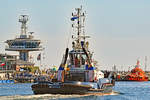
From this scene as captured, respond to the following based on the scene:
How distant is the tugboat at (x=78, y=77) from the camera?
78.9 metres

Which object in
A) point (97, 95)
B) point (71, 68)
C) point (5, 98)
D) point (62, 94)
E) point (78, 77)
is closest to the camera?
point (5, 98)

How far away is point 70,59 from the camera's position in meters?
101

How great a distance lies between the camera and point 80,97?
7906 cm

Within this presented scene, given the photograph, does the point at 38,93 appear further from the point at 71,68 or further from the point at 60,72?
the point at 71,68

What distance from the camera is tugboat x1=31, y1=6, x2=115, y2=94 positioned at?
7888 centimetres

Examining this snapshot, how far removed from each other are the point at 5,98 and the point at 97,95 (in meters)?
19.1

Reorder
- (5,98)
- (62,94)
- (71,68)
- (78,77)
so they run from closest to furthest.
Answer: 1. (5,98)
2. (62,94)
3. (78,77)
4. (71,68)

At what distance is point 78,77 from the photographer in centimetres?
9219

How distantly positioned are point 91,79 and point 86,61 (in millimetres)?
9355

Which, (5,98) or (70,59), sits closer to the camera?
(5,98)

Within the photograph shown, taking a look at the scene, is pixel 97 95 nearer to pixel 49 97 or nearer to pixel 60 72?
pixel 60 72

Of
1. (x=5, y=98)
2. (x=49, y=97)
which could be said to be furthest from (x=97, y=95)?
(x=5, y=98)

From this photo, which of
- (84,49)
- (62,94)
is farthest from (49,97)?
(84,49)

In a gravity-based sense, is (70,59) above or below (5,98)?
above
